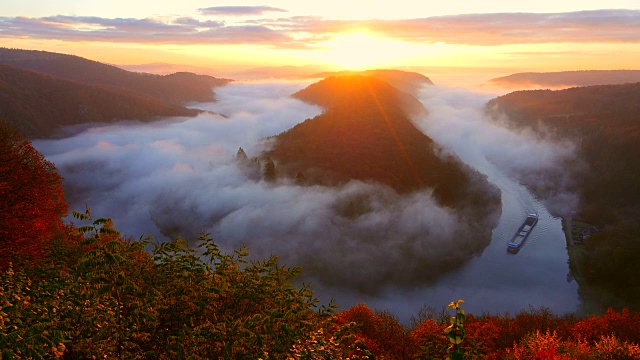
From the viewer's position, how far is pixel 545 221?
176 meters

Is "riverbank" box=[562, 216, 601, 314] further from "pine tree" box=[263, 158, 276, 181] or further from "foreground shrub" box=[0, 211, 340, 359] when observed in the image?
"pine tree" box=[263, 158, 276, 181]

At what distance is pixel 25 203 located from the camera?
41594 millimetres

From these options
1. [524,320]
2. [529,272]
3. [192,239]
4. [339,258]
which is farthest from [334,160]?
[524,320]

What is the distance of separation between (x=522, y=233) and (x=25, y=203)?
532 ft

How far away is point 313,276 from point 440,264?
4179 centimetres

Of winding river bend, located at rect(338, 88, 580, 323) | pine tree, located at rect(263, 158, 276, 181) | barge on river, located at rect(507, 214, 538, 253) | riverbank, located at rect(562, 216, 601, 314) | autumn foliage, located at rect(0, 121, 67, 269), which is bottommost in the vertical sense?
winding river bend, located at rect(338, 88, 580, 323)

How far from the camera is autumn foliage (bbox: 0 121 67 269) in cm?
3803

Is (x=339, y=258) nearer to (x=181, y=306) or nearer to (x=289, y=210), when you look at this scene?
(x=289, y=210)

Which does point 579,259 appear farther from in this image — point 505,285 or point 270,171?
point 270,171

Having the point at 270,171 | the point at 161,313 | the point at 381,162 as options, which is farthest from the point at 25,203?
the point at 381,162

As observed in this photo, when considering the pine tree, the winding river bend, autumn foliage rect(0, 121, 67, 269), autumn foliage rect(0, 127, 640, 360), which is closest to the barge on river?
the winding river bend

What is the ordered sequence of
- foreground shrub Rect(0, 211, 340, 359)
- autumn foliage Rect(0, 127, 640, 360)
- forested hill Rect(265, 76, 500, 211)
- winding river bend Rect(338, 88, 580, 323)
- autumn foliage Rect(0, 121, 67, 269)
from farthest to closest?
1. forested hill Rect(265, 76, 500, 211)
2. winding river bend Rect(338, 88, 580, 323)
3. autumn foliage Rect(0, 121, 67, 269)
4. autumn foliage Rect(0, 127, 640, 360)
5. foreground shrub Rect(0, 211, 340, 359)

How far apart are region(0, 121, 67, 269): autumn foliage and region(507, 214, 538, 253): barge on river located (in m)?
141

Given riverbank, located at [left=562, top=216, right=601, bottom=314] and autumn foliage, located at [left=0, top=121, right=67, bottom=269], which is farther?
riverbank, located at [left=562, top=216, right=601, bottom=314]
